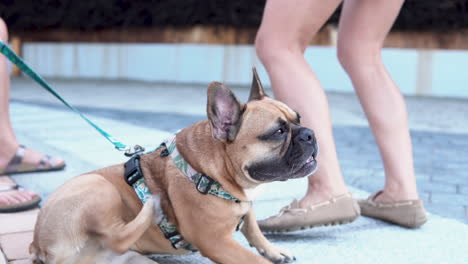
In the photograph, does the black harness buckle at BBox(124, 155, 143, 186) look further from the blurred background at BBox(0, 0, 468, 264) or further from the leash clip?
the blurred background at BBox(0, 0, 468, 264)

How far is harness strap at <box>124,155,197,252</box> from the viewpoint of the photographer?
2.14 metres

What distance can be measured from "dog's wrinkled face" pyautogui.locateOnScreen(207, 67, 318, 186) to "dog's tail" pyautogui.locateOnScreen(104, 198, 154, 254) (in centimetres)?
35

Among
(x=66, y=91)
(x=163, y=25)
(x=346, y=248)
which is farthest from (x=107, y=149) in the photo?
(x=163, y=25)

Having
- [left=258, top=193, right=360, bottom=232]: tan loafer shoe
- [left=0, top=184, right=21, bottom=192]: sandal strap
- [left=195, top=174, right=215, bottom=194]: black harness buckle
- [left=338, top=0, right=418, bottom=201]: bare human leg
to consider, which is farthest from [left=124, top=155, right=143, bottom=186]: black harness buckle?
[left=338, top=0, right=418, bottom=201]: bare human leg

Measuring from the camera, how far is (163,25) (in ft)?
38.2

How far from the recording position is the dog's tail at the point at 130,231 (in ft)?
6.60

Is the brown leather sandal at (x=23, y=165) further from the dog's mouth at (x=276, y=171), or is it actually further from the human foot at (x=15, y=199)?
the dog's mouth at (x=276, y=171)

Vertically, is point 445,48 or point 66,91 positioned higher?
point 445,48

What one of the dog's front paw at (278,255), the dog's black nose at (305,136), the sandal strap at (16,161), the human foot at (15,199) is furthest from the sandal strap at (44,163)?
the dog's black nose at (305,136)

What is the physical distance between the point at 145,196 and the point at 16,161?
1.73 meters

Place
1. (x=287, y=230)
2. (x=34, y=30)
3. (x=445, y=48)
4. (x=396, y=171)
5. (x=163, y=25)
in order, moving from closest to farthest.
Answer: (x=287, y=230)
(x=396, y=171)
(x=445, y=48)
(x=163, y=25)
(x=34, y=30)

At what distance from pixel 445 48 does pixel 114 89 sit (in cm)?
573

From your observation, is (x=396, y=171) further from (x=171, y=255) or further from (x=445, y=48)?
(x=445, y=48)

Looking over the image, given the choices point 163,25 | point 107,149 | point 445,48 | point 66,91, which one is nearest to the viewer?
point 107,149
